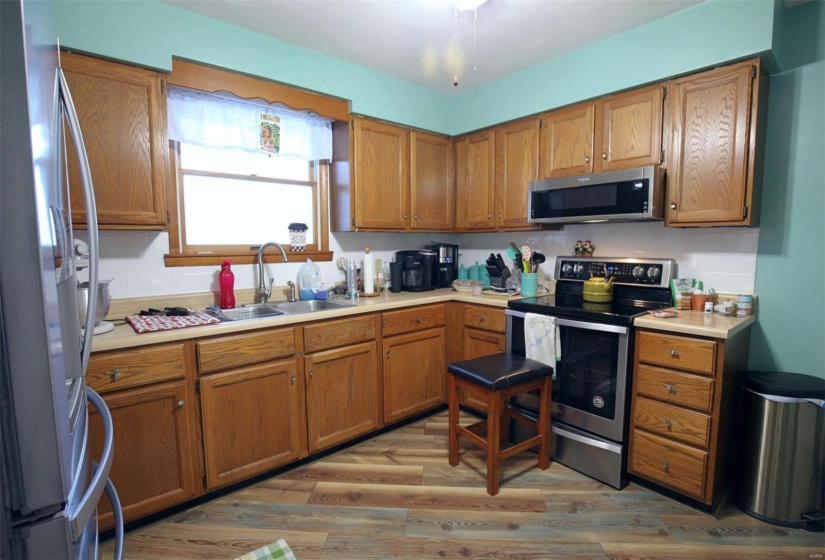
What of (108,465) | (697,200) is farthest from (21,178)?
(697,200)

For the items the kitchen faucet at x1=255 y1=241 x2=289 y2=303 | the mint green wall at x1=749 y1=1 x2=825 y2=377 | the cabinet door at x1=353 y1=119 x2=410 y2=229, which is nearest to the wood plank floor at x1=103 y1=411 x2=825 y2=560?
the mint green wall at x1=749 y1=1 x2=825 y2=377

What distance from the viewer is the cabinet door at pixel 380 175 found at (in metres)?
2.84

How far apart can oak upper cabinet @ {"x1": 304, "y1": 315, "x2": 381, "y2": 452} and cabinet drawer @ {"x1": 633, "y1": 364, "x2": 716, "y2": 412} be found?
58.4 inches

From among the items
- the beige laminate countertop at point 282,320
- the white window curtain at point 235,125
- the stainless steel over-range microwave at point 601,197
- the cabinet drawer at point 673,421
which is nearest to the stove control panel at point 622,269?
the stainless steel over-range microwave at point 601,197

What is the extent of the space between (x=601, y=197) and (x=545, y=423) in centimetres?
136

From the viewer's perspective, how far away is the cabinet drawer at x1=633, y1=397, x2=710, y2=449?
70.9 inches

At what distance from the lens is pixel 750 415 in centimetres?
188

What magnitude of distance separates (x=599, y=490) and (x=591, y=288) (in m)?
1.12

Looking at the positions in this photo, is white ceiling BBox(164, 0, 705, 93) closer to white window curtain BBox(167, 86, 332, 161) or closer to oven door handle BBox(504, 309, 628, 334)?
white window curtain BBox(167, 86, 332, 161)

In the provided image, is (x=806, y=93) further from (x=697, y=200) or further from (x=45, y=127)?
(x=45, y=127)

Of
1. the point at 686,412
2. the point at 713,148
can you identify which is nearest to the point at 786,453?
the point at 686,412

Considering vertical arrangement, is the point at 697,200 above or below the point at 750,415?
above

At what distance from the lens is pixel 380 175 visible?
2.95m

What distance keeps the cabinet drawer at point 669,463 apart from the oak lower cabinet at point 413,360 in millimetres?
1286
